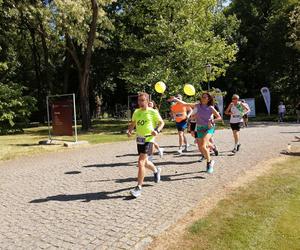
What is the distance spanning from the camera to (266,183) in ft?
28.7

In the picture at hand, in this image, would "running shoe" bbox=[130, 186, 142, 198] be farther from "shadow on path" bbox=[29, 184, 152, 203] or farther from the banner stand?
the banner stand

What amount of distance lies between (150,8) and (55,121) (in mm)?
13912

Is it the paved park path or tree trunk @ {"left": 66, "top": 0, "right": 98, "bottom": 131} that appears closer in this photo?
the paved park path

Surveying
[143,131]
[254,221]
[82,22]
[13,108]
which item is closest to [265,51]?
[82,22]

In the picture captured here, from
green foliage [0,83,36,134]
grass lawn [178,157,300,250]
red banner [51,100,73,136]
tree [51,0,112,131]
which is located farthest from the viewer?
green foliage [0,83,36,134]

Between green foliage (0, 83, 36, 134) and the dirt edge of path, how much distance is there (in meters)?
18.9

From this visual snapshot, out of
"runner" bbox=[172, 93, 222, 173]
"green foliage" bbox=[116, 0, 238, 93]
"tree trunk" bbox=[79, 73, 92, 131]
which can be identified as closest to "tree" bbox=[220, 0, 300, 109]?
"green foliage" bbox=[116, 0, 238, 93]

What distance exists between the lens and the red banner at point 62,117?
1678 cm

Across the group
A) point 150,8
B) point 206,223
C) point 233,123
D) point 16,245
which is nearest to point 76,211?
point 16,245

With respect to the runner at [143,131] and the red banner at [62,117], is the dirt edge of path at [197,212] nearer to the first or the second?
the runner at [143,131]

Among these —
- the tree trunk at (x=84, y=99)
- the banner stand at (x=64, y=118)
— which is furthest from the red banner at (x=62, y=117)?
the tree trunk at (x=84, y=99)

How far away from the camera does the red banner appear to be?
16.8m

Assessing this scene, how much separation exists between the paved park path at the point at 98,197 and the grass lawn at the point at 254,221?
22.3 inches

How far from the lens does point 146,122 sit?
822 centimetres
